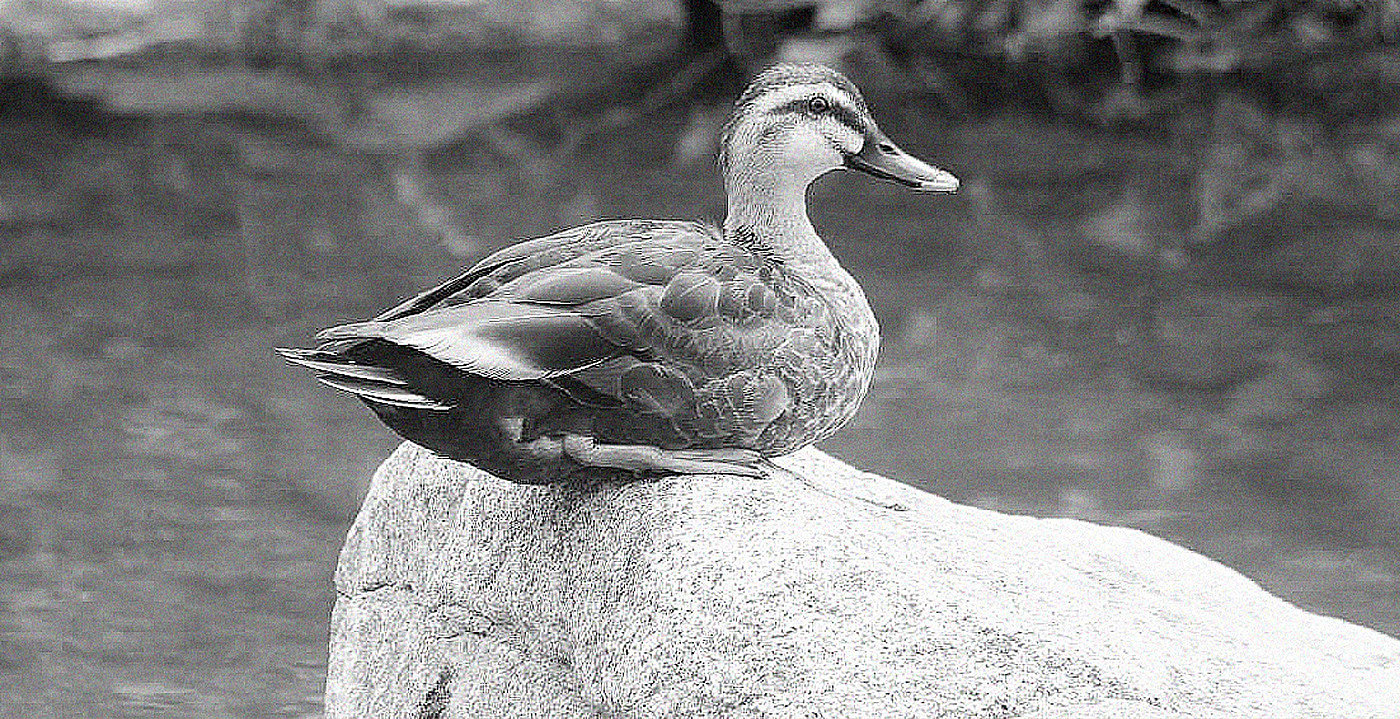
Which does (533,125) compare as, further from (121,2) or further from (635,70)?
(121,2)

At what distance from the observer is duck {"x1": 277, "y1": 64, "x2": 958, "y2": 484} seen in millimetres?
3008

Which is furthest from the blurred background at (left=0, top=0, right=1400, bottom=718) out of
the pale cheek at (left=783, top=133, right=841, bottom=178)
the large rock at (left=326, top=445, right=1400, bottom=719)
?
the pale cheek at (left=783, top=133, right=841, bottom=178)

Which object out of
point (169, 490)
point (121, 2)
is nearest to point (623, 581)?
point (169, 490)

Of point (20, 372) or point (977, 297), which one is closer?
point (20, 372)

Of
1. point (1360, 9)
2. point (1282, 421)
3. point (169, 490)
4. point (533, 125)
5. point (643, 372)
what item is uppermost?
point (1360, 9)

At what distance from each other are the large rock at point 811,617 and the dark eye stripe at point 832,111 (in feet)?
1.87

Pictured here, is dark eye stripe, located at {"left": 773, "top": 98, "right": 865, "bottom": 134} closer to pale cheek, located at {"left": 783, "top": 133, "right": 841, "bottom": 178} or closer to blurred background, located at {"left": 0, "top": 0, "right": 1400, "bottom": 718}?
pale cheek, located at {"left": 783, "top": 133, "right": 841, "bottom": 178}

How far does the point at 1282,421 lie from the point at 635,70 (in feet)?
17.3

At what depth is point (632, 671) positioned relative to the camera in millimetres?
2994

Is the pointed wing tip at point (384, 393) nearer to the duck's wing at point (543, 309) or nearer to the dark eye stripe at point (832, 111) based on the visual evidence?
the duck's wing at point (543, 309)

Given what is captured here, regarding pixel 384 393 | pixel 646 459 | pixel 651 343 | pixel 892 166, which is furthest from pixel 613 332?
pixel 892 166

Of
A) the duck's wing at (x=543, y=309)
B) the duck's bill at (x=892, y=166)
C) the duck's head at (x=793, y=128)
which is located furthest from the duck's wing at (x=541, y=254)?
the duck's bill at (x=892, y=166)

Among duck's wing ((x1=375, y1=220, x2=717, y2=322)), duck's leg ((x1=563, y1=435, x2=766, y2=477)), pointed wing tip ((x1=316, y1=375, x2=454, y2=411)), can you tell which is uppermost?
duck's wing ((x1=375, y1=220, x2=717, y2=322))

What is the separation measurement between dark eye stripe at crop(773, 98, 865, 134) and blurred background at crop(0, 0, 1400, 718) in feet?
7.03
